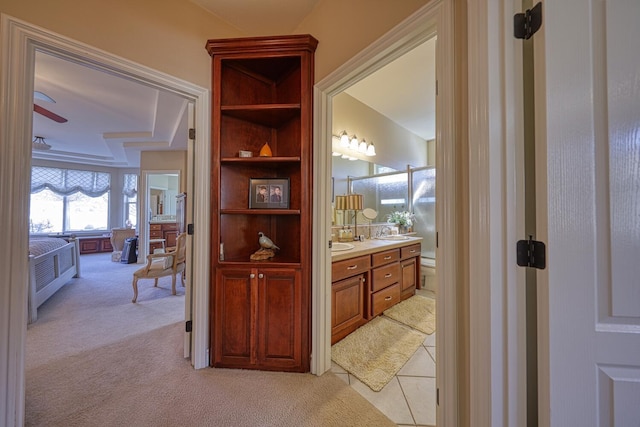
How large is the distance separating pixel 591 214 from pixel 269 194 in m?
1.75

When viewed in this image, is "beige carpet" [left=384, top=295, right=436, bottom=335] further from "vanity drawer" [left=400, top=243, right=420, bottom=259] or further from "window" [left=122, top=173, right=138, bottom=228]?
"window" [left=122, top=173, right=138, bottom=228]

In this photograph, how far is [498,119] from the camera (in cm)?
82

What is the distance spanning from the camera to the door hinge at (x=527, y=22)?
768 mm

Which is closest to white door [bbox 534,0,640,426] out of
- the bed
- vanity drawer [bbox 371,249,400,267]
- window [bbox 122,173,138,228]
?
vanity drawer [bbox 371,249,400,267]

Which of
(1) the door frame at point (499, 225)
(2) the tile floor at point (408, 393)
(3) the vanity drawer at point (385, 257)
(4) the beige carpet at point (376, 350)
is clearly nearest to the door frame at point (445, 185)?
(1) the door frame at point (499, 225)

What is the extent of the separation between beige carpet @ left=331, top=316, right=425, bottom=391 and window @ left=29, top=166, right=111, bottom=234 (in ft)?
28.1

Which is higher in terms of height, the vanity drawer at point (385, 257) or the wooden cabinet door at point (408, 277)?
the vanity drawer at point (385, 257)

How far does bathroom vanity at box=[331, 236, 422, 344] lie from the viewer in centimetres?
214

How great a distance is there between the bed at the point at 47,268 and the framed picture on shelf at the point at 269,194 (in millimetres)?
2740

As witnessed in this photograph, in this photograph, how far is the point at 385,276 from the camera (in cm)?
270

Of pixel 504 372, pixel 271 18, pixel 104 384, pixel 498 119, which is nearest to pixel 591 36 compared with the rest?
pixel 498 119

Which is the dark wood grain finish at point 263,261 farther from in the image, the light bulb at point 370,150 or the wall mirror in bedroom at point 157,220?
the wall mirror in bedroom at point 157,220

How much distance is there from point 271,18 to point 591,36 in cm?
199

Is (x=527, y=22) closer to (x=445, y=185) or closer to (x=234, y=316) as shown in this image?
(x=445, y=185)
